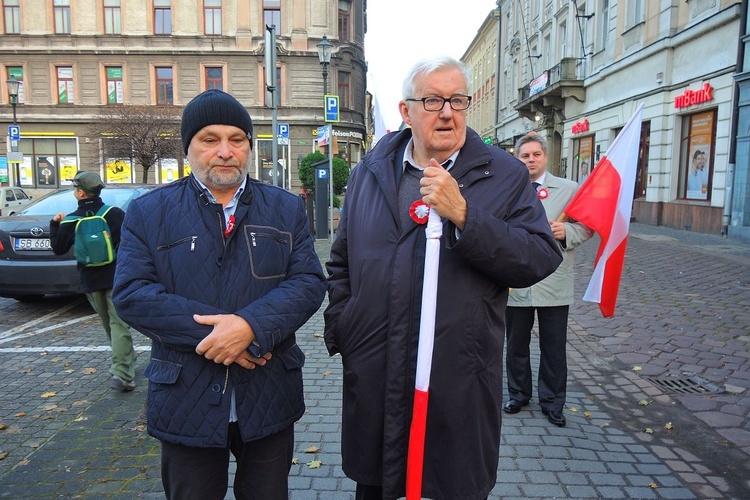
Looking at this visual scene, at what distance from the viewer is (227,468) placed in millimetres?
2234

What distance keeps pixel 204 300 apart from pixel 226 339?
207 mm

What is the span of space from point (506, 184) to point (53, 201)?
7.95 metres

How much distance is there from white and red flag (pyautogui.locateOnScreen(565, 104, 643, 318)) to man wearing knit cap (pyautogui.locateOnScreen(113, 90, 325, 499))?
2.62m

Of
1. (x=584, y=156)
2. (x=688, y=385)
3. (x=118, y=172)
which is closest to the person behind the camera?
(x=688, y=385)

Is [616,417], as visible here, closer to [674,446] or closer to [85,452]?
[674,446]

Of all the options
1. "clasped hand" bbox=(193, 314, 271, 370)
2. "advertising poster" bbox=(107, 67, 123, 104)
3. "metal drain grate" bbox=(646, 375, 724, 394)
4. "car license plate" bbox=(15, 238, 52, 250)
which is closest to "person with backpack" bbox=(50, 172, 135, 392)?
"car license plate" bbox=(15, 238, 52, 250)

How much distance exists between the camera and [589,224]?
13.6 feet

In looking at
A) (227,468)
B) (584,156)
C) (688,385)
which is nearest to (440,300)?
(227,468)

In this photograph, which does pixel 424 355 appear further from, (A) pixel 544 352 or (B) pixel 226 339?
(A) pixel 544 352

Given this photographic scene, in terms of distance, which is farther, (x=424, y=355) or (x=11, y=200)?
(x=11, y=200)

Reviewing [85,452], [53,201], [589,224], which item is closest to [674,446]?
[589,224]

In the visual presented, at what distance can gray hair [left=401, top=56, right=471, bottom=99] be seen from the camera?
7.00 ft

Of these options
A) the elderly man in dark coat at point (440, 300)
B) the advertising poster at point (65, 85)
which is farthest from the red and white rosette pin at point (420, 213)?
the advertising poster at point (65, 85)

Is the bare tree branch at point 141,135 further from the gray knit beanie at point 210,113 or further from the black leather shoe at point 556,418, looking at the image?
the gray knit beanie at point 210,113
